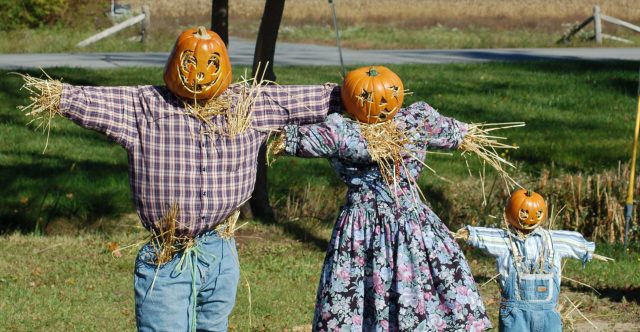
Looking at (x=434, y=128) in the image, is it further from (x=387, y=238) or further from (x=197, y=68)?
(x=197, y=68)

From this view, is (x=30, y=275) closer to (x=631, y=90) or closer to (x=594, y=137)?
(x=594, y=137)

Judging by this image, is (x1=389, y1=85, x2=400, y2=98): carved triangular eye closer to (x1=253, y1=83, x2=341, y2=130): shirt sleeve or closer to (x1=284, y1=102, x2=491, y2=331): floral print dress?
(x1=284, y1=102, x2=491, y2=331): floral print dress

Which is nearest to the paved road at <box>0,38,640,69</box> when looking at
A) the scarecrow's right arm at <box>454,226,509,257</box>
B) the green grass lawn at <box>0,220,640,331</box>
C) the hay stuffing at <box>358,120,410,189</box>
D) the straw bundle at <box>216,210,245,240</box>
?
the green grass lawn at <box>0,220,640,331</box>

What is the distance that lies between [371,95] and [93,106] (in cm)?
119

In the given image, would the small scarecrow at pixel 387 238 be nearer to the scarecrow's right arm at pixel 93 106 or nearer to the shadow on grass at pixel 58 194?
the scarecrow's right arm at pixel 93 106

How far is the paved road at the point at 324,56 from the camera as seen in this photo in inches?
683

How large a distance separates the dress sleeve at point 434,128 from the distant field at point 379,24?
16.1 metres

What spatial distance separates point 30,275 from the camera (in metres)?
7.60

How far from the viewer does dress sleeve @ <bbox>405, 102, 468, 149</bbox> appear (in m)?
5.00

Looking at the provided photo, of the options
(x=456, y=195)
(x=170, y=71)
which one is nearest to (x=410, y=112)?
(x=170, y=71)

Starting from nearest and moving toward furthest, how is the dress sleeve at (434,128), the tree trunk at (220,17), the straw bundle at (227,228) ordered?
the straw bundle at (227,228) → the dress sleeve at (434,128) → the tree trunk at (220,17)

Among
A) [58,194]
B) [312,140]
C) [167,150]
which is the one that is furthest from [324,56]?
[167,150]

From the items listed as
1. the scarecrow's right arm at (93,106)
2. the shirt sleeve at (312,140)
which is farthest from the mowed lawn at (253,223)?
the scarecrow's right arm at (93,106)

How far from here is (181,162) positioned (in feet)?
15.3
